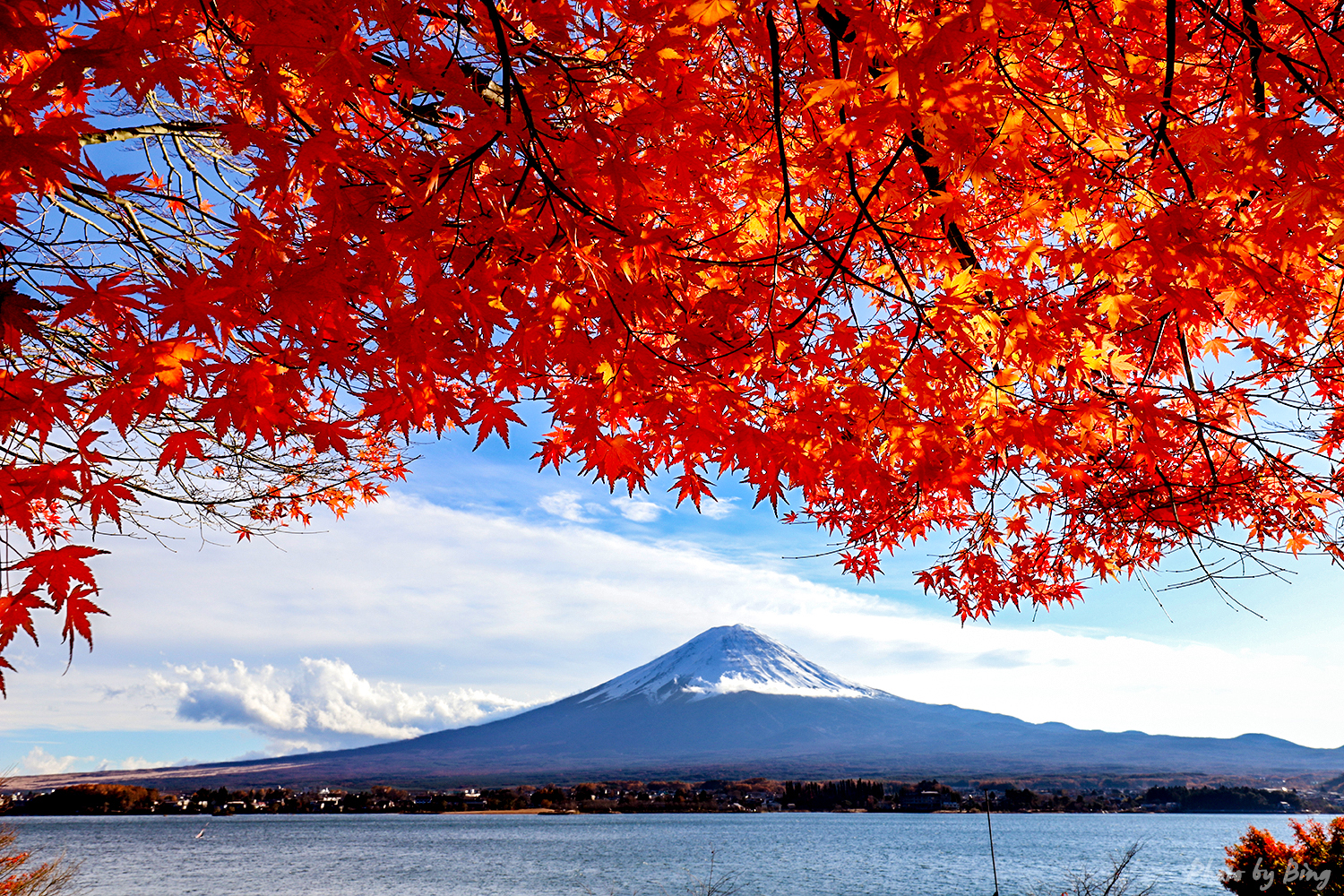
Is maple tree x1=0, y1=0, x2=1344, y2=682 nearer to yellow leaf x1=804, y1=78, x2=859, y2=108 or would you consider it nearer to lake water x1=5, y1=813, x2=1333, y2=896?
yellow leaf x1=804, y1=78, x2=859, y2=108

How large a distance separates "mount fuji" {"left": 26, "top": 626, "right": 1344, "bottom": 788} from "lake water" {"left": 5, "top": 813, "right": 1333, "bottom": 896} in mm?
20864

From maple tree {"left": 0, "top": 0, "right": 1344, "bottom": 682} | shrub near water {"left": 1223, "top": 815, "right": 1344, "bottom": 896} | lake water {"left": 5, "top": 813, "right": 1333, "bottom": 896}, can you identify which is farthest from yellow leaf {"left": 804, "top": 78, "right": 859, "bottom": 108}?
lake water {"left": 5, "top": 813, "right": 1333, "bottom": 896}

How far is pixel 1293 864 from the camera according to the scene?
11.3m

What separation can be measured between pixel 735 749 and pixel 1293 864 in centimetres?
17433

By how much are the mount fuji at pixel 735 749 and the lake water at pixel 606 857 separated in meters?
20.9

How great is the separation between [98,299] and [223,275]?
0.80 metres

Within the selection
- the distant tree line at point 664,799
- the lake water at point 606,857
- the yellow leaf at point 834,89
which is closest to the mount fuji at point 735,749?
the distant tree line at point 664,799

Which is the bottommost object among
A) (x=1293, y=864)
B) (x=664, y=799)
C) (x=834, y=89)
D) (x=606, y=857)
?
(x=664, y=799)

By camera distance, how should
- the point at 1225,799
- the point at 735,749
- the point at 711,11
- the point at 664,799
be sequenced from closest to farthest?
Answer: the point at 711,11 < the point at 664,799 < the point at 1225,799 < the point at 735,749

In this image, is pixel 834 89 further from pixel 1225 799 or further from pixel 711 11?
pixel 1225 799

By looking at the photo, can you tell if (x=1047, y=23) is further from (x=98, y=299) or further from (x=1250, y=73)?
(x=98, y=299)

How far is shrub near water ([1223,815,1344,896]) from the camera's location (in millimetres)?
10297

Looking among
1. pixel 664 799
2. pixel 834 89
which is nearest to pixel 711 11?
pixel 834 89

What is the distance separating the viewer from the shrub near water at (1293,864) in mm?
10297
